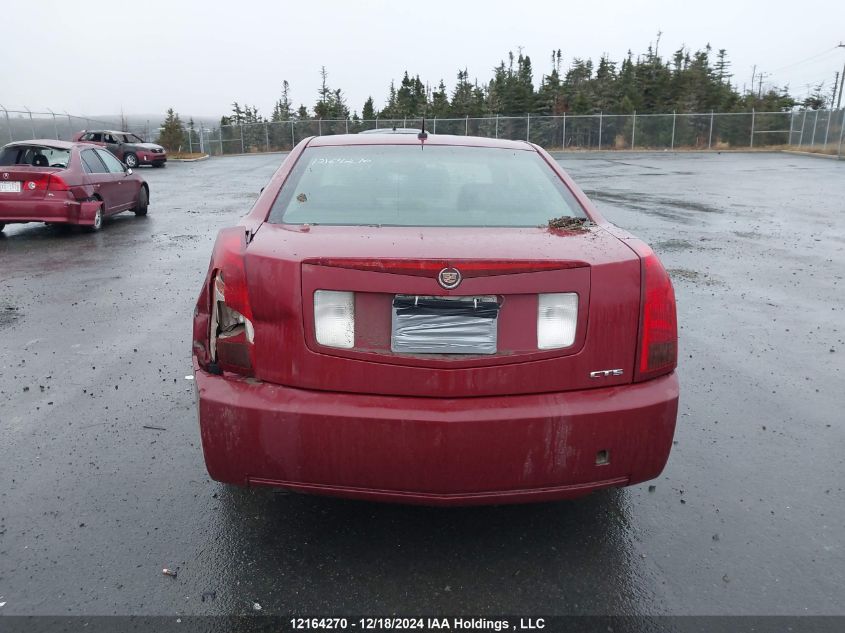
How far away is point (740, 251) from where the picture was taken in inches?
368

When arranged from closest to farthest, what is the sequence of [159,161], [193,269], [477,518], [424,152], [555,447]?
[555,447]
[477,518]
[424,152]
[193,269]
[159,161]

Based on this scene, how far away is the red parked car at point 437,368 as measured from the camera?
248 cm

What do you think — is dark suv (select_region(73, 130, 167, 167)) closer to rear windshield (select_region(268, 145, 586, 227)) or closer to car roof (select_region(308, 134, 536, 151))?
car roof (select_region(308, 134, 536, 151))

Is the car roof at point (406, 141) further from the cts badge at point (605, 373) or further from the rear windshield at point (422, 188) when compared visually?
the cts badge at point (605, 373)

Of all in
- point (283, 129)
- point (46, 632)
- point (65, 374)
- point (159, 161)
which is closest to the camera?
point (46, 632)

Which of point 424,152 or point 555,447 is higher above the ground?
point 424,152

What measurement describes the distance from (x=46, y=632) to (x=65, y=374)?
9.16 ft

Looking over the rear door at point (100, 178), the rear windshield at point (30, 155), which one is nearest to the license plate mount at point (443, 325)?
the rear door at point (100, 178)

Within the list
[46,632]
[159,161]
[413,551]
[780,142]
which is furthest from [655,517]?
[780,142]

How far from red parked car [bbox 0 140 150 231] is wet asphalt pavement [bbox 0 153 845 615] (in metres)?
5.29

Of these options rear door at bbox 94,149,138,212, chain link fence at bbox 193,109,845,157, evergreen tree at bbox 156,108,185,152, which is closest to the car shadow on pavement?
rear door at bbox 94,149,138,212

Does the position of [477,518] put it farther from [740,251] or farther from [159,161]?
[159,161]

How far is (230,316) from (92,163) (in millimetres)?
10418

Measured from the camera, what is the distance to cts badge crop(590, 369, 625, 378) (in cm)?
259
